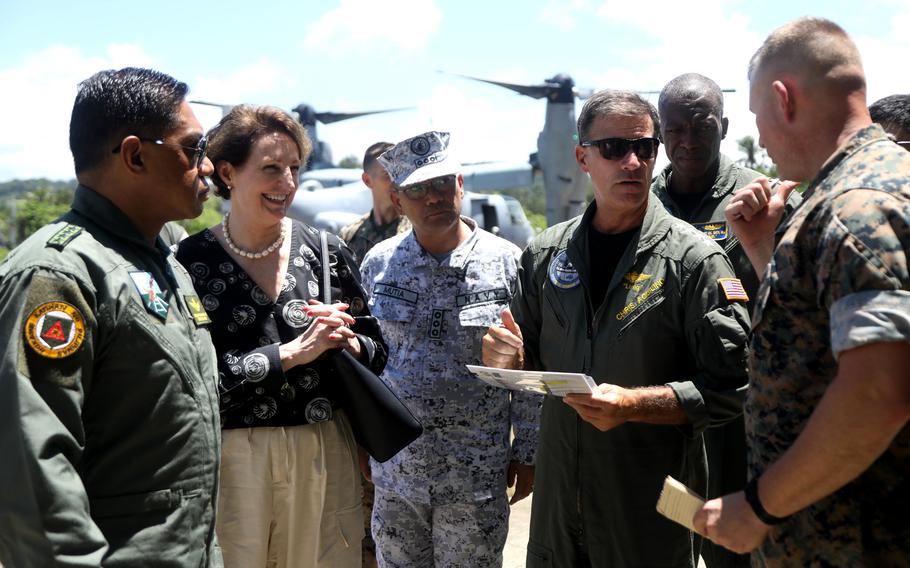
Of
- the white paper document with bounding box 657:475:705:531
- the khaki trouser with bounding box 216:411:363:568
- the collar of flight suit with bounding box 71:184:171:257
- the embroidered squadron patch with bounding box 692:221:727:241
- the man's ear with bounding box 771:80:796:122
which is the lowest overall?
the khaki trouser with bounding box 216:411:363:568

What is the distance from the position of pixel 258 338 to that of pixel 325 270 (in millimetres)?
394

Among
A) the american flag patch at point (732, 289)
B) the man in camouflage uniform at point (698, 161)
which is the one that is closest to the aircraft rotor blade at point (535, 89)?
the man in camouflage uniform at point (698, 161)

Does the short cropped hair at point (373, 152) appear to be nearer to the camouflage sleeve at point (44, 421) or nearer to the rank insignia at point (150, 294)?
the rank insignia at point (150, 294)

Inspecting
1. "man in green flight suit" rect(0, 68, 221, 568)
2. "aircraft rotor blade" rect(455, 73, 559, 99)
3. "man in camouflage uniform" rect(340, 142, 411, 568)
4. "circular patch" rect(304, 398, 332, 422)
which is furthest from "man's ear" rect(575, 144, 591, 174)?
"aircraft rotor blade" rect(455, 73, 559, 99)

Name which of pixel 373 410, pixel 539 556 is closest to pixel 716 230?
pixel 539 556

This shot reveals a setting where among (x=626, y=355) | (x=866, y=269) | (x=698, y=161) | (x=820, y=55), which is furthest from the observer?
(x=698, y=161)

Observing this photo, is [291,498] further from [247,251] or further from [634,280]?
[634,280]

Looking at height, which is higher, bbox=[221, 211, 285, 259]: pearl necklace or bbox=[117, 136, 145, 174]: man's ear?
bbox=[117, 136, 145, 174]: man's ear

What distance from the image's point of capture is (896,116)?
3617 mm

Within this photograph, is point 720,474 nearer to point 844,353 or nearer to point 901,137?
point 901,137

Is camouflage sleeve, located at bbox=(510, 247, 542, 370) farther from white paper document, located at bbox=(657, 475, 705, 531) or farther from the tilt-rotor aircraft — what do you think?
the tilt-rotor aircraft

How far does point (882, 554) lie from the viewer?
1.65m

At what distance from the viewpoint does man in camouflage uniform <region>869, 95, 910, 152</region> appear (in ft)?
11.6

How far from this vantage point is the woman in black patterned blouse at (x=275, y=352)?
2840 millimetres
